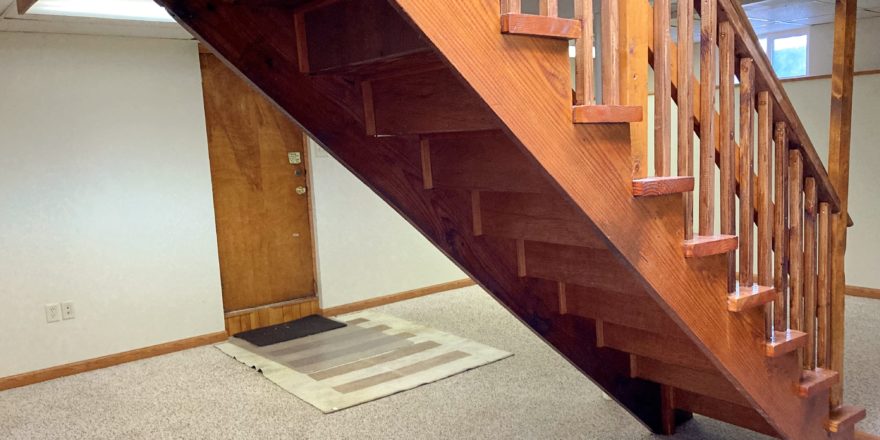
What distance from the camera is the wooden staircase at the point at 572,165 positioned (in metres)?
1.37

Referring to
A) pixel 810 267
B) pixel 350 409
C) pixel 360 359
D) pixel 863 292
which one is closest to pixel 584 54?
pixel 810 267

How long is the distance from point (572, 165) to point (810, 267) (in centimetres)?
146

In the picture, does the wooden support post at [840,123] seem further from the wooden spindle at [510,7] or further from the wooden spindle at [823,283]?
the wooden spindle at [510,7]

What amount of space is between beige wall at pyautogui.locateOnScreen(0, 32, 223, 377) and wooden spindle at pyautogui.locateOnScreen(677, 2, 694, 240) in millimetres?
3812

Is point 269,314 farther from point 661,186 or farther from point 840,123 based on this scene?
point 661,186

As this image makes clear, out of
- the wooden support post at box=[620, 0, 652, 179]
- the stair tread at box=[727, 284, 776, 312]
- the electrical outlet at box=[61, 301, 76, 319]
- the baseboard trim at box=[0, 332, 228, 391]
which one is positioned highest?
the wooden support post at box=[620, 0, 652, 179]

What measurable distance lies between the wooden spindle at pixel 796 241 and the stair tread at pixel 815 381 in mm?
166

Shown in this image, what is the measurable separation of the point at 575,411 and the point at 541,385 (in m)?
0.38

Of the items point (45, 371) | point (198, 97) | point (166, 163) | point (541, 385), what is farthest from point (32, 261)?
point (541, 385)

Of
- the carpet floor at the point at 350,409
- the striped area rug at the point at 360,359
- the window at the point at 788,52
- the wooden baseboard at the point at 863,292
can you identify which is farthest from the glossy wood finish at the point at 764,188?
the window at the point at 788,52

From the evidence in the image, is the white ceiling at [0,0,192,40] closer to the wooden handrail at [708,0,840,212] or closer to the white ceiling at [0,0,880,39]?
the white ceiling at [0,0,880,39]

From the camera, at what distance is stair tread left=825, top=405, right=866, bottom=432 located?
2.49 metres

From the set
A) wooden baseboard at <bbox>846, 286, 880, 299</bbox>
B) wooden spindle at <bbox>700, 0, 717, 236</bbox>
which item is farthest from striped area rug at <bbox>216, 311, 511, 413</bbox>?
wooden baseboard at <bbox>846, 286, 880, 299</bbox>

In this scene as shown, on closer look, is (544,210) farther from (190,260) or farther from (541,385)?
(190,260)
